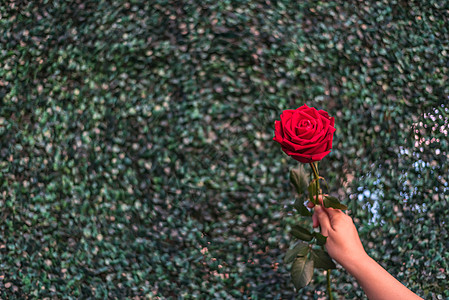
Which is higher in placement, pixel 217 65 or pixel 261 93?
pixel 217 65

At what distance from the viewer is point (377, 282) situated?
107 cm

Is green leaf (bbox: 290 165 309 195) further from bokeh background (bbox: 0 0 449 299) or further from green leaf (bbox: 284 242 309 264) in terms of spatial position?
bokeh background (bbox: 0 0 449 299)

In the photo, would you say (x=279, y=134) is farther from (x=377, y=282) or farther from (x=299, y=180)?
(x=377, y=282)

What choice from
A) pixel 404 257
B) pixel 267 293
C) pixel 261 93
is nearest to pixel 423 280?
pixel 404 257

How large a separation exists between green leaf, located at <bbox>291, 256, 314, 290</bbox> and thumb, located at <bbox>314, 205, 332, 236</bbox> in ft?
0.77

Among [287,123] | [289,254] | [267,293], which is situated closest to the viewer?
[287,123]

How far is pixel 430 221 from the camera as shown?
6.66 feet

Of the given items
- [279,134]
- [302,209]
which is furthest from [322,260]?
[279,134]

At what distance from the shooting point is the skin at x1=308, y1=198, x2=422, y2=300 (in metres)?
1.05

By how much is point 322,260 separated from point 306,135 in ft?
1.91

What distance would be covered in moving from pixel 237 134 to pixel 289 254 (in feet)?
2.61

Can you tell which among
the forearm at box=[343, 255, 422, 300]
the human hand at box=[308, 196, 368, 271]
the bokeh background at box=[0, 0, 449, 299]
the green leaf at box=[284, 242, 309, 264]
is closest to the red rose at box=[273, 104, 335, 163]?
the human hand at box=[308, 196, 368, 271]

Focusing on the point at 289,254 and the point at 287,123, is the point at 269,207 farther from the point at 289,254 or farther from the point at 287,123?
the point at 287,123

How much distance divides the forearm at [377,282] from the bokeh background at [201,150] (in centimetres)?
85
